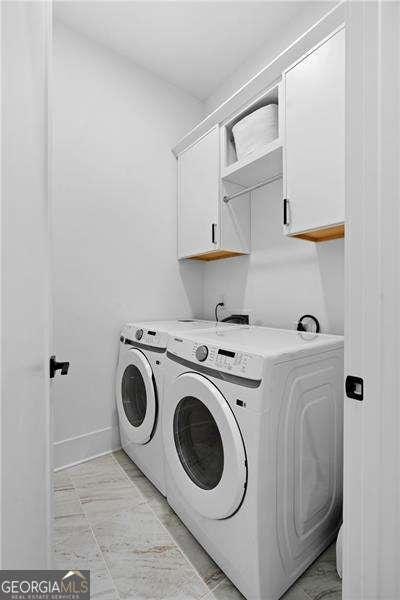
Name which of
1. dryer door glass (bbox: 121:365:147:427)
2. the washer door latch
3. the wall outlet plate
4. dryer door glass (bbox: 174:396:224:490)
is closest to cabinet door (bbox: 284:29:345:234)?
the wall outlet plate

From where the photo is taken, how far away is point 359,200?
721 mm

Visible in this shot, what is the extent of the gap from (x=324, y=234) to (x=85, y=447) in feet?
6.61

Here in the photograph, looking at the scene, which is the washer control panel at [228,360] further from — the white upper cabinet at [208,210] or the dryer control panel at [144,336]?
the white upper cabinet at [208,210]

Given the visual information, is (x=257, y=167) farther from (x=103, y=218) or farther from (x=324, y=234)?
(x=103, y=218)

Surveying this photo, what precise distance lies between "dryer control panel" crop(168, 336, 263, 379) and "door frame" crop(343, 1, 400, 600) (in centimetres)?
34

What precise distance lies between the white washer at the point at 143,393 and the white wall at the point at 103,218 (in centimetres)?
18

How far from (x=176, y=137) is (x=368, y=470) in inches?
101

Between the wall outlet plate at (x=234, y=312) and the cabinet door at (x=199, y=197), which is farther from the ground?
the cabinet door at (x=199, y=197)

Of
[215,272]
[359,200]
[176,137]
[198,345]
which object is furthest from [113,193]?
[359,200]

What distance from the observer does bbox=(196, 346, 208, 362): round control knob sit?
1.25m

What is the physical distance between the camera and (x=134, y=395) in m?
1.97

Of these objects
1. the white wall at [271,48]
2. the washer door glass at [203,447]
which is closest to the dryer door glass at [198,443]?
the washer door glass at [203,447]

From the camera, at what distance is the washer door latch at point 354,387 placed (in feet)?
2.36

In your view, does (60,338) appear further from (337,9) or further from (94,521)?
(337,9)
